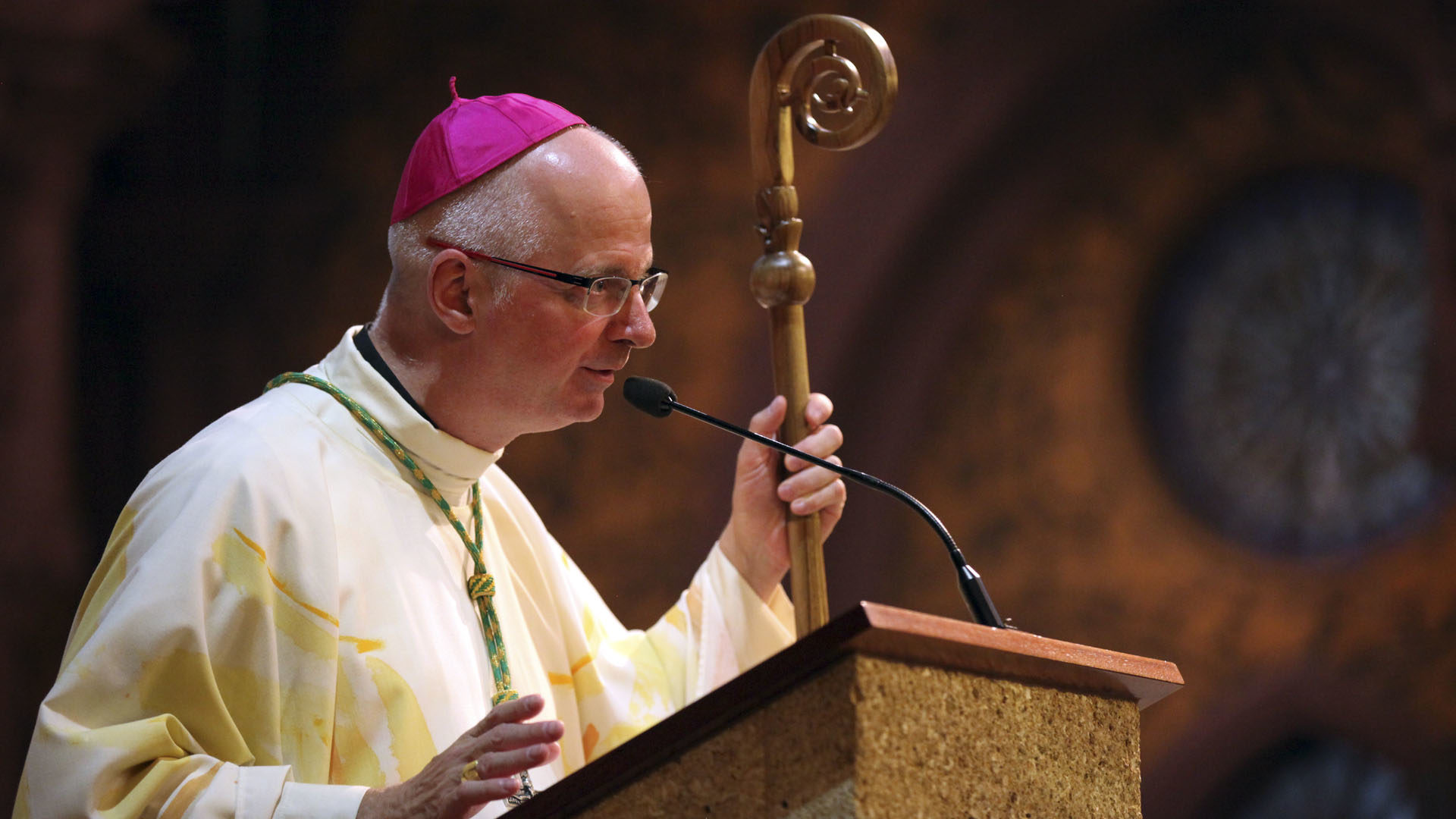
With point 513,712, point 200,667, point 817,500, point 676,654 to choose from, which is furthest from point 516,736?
point 676,654

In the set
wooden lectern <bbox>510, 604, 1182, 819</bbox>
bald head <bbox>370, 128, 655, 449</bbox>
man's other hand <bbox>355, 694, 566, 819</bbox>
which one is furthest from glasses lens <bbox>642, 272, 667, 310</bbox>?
wooden lectern <bbox>510, 604, 1182, 819</bbox>

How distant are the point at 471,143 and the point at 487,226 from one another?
187mm

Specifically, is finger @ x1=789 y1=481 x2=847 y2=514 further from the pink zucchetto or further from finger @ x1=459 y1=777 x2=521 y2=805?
finger @ x1=459 y1=777 x2=521 y2=805

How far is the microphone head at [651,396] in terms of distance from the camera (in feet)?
7.61

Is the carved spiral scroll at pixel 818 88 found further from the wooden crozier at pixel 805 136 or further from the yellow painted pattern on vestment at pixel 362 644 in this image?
the yellow painted pattern on vestment at pixel 362 644

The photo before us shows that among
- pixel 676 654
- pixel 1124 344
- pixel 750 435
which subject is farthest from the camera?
pixel 1124 344

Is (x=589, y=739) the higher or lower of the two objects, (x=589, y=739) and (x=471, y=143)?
the lower

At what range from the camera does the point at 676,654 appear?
9.23 feet

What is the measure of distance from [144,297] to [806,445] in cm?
159

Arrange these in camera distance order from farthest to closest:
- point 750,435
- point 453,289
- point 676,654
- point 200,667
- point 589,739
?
point 676,654 < point 589,739 < point 453,289 < point 750,435 < point 200,667

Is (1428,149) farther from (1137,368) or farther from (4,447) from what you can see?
(4,447)

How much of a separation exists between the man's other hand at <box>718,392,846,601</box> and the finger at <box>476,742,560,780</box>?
1.13m

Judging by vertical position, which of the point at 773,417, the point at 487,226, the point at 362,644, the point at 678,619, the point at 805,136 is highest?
the point at 805,136

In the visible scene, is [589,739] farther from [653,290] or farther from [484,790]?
[484,790]
